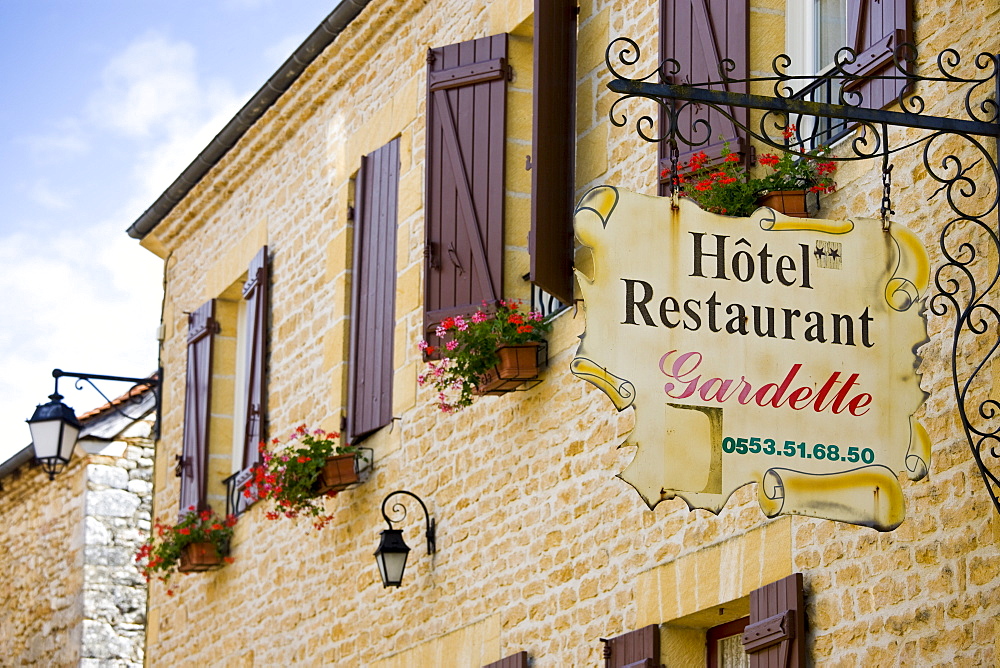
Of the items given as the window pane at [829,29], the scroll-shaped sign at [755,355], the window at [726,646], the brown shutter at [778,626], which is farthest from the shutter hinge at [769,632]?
the window pane at [829,29]

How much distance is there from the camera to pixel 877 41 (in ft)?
20.4

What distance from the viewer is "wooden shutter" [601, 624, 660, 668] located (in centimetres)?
682

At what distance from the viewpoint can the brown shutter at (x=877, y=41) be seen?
20.0 ft

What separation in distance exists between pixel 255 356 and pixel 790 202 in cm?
584

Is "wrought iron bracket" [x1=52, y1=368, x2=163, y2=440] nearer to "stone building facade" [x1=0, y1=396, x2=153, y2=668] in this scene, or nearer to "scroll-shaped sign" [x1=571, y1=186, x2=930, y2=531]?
"stone building facade" [x1=0, y1=396, x2=153, y2=668]

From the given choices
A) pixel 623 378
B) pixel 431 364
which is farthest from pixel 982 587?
pixel 431 364

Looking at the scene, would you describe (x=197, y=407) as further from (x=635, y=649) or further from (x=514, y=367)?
(x=635, y=649)

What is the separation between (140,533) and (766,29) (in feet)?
29.5

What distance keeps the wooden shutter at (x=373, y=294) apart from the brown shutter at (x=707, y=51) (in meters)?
2.86

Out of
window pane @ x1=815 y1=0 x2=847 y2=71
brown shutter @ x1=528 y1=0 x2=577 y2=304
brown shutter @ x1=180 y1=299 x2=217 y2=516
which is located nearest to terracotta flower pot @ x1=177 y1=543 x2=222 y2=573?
brown shutter @ x1=180 y1=299 x2=217 y2=516

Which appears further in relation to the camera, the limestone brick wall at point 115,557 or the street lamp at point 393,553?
the limestone brick wall at point 115,557

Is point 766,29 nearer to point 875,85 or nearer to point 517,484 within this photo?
point 875,85

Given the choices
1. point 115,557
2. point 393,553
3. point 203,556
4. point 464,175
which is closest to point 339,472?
point 393,553

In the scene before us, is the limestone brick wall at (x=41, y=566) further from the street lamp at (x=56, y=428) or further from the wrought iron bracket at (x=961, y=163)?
the wrought iron bracket at (x=961, y=163)
